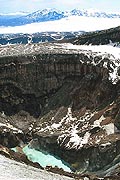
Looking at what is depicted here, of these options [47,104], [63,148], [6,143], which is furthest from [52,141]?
[47,104]

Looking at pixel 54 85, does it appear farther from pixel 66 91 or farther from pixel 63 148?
pixel 63 148

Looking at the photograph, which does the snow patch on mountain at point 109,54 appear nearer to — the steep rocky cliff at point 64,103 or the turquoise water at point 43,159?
the steep rocky cliff at point 64,103

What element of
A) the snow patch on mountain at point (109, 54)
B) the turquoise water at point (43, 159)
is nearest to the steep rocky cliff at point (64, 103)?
the snow patch on mountain at point (109, 54)

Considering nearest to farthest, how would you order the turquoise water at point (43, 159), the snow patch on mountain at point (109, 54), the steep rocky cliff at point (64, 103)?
1. the steep rocky cliff at point (64, 103)
2. the turquoise water at point (43, 159)
3. the snow patch on mountain at point (109, 54)

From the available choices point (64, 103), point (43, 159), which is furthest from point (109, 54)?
point (43, 159)

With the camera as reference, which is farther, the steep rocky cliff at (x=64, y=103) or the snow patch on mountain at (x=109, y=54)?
the snow patch on mountain at (x=109, y=54)

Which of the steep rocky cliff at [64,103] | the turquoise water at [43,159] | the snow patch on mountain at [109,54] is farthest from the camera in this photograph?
the snow patch on mountain at [109,54]
